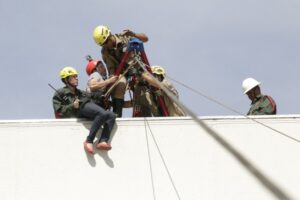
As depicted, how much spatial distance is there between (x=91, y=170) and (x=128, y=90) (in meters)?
1.78

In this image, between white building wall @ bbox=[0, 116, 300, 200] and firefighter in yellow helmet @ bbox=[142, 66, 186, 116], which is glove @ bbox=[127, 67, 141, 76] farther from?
white building wall @ bbox=[0, 116, 300, 200]

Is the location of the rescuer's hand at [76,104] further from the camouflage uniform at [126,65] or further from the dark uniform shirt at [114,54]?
the dark uniform shirt at [114,54]

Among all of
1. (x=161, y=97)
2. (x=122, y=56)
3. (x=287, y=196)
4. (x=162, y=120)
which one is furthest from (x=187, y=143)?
(x=287, y=196)

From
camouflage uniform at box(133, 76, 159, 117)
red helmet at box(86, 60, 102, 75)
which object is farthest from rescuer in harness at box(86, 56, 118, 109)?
camouflage uniform at box(133, 76, 159, 117)

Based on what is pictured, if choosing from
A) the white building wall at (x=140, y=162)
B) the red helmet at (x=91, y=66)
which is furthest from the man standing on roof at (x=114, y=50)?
the white building wall at (x=140, y=162)

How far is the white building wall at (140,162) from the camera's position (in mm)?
7887

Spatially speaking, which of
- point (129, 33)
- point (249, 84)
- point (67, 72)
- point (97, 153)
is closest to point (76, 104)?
point (67, 72)

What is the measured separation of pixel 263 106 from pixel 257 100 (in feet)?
0.65

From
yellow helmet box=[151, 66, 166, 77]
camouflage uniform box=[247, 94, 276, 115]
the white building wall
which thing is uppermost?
yellow helmet box=[151, 66, 166, 77]

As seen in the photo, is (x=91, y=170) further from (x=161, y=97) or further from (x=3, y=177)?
(x=161, y=97)

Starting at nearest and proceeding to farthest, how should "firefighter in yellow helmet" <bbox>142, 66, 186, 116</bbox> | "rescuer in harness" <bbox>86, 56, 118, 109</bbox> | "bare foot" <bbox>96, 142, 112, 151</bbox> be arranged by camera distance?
"bare foot" <bbox>96, 142, 112, 151</bbox> → "rescuer in harness" <bbox>86, 56, 118, 109</bbox> → "firefighter in yellow helmet" <bbox>142, 66, 186, 116</bbox>

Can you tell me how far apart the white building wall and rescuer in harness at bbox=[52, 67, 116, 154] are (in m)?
0.16

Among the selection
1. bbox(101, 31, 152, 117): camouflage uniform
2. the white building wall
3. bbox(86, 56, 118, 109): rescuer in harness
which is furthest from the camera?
bbox(101, 31, 152, 117): camouflage uniform

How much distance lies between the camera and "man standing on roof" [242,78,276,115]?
9164 millimetres
